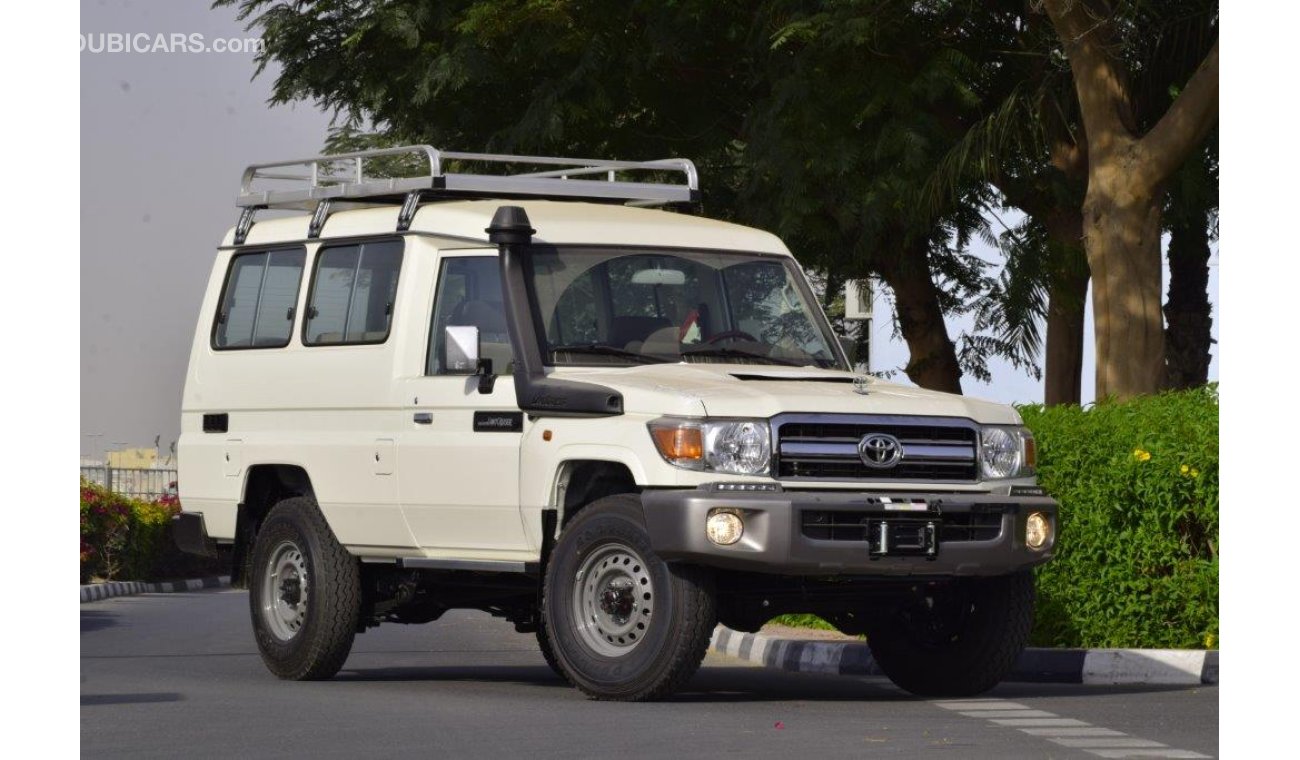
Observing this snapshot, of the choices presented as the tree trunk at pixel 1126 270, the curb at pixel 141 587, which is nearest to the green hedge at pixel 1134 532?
the tree trunk at pixel 1126 270

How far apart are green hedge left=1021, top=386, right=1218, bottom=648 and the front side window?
13.0ft

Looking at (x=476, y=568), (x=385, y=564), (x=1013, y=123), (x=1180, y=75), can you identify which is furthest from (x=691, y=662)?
(x=1180, y=75)

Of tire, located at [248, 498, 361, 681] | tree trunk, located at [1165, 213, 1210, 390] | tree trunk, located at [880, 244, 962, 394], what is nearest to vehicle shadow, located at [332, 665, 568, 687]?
tire, located at [248, 498, 361, 681]

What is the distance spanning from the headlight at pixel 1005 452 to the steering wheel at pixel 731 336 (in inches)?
59.1

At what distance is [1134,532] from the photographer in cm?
1421

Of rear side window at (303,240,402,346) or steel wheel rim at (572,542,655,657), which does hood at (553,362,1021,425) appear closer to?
steel wheel rim at (572,542,655,657)

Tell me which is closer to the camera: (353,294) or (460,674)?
(353,294)

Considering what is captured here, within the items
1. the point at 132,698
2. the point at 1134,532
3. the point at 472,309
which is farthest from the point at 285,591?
the point at 1134,532

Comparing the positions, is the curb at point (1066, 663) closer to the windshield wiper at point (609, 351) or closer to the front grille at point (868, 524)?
the front grille at point (868, 524)

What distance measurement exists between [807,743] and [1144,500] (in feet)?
15.4

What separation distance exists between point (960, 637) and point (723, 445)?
2250 mm

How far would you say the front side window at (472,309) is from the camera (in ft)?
40.7

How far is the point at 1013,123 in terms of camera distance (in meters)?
21.1

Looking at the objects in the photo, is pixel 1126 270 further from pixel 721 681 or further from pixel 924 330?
pixel 924 330
